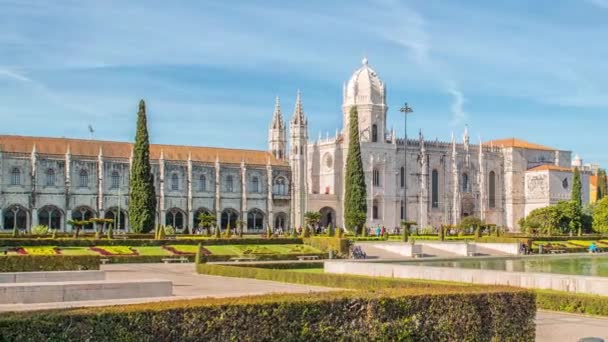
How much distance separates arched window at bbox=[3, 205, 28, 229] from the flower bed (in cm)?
2584

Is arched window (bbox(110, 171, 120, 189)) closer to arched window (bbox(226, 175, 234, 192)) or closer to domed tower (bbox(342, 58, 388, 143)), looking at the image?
arched window (bbox(226, 175, 234, 192))

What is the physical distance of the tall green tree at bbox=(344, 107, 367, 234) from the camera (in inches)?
2576

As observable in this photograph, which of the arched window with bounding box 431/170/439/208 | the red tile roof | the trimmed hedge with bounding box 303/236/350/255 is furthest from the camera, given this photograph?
the arched window with bounding box 431/170/439/208

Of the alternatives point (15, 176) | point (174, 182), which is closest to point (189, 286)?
point (15, 176)

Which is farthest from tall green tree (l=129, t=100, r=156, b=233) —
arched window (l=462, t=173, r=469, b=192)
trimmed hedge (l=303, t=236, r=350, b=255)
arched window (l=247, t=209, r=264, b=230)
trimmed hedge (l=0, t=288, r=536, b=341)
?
trimmed hedge (l=0, t=288, r=536, b=341)

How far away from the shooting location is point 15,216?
64188mm

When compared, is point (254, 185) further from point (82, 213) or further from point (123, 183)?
point (82, 213)

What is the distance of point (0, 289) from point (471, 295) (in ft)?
35.2

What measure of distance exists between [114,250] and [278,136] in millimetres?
41953

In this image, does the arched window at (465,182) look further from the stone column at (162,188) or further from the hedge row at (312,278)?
the hedge row at (312,278)

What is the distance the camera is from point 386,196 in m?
79.8

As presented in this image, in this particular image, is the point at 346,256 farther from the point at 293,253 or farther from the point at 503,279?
the point at 503,279

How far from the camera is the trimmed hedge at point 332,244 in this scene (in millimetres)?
42281

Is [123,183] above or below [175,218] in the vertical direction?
above
